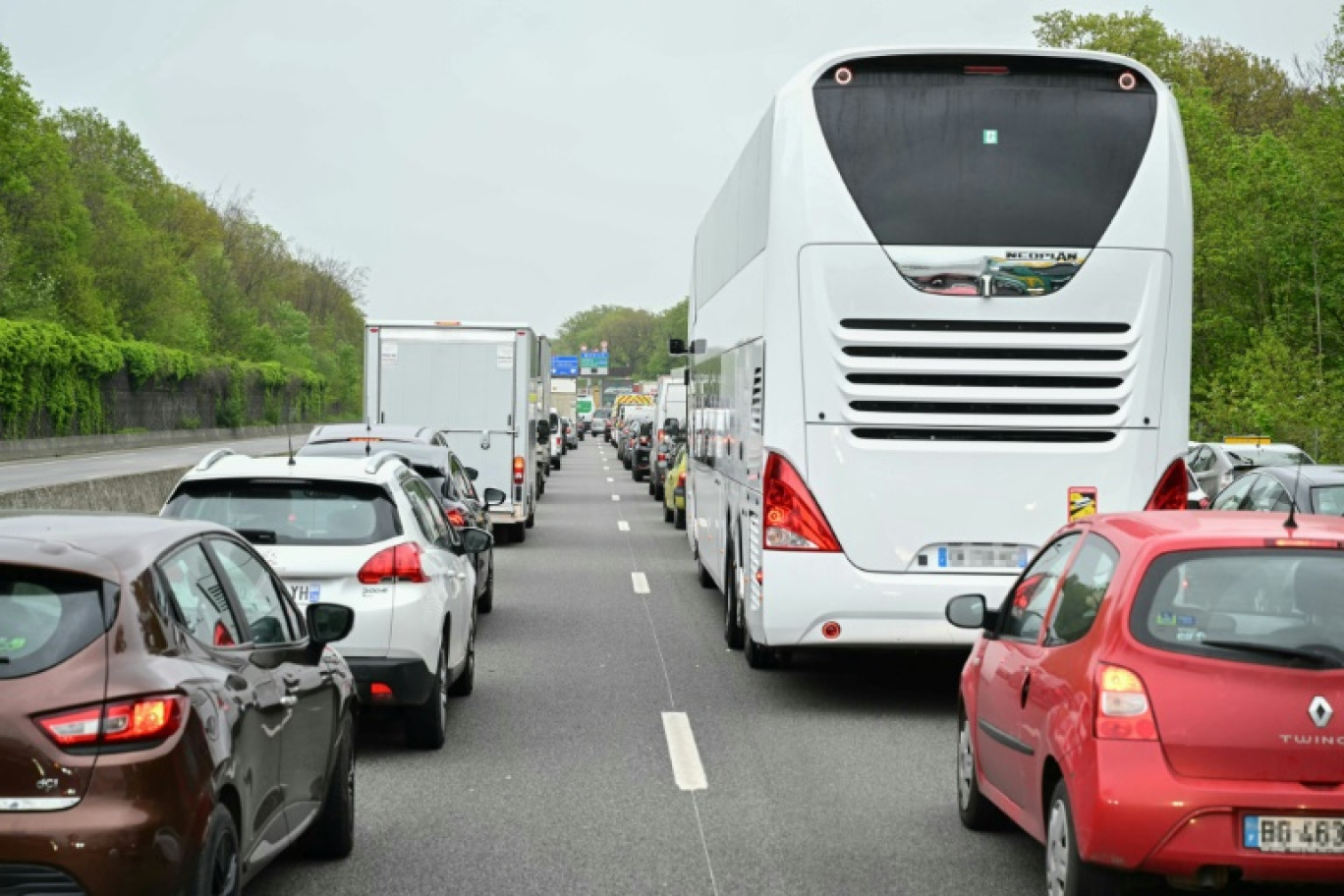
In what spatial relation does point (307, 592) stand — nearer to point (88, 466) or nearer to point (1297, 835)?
point (1297, 835)

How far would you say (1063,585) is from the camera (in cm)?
706

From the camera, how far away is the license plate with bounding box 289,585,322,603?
9727 mm

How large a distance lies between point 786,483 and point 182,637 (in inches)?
251

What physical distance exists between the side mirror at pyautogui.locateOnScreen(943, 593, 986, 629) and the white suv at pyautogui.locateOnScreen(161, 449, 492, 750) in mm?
3204

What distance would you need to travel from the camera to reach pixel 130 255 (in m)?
100

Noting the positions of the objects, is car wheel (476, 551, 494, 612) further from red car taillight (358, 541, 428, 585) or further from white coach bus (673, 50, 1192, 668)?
red car taillight (358, 541, 428, 585)

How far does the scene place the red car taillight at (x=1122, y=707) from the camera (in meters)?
5.98

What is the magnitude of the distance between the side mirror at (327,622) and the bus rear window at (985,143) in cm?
537

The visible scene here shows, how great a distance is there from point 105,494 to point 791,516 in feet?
52.9

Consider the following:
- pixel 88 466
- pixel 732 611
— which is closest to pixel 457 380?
pixel 732 611

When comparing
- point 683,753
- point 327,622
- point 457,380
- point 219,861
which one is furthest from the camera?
point 457,380

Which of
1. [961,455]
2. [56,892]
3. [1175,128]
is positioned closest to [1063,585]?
[56,892]

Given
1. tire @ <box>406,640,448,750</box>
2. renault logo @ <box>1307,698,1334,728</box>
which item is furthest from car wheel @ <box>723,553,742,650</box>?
renault logo @ <box>1307,698,1334,728</box>

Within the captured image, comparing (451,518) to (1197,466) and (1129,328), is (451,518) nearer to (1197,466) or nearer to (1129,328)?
(1129,328)
